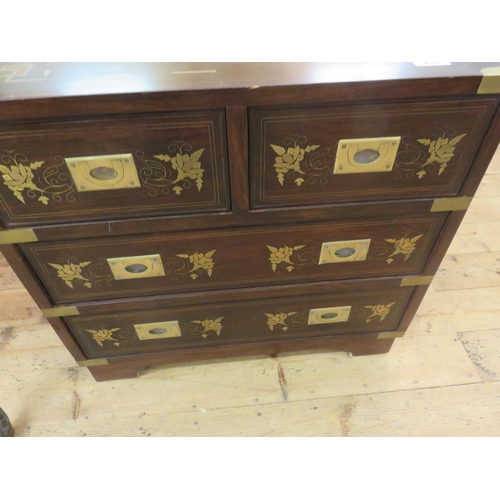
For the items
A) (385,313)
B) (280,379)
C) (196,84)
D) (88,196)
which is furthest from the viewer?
(280,379)

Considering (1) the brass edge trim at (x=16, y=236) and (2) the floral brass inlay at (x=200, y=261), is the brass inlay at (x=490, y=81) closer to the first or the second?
(2) the floral brass inlay at (x=200, y=261)

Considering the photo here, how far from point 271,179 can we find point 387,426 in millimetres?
778

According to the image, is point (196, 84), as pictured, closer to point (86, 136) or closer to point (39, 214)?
point (86, 136)

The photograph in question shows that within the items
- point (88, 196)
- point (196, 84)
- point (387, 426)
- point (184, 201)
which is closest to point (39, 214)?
point (88, 196)

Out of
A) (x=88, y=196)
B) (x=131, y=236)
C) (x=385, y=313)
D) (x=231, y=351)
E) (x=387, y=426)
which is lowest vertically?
(x=387, y=426)

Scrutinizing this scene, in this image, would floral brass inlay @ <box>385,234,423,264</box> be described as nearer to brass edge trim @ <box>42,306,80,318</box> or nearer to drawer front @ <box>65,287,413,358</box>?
drawer front @ <box>65,287,413,358</box>

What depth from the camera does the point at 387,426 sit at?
1.08 meters

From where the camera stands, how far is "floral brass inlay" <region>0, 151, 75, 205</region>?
66cm

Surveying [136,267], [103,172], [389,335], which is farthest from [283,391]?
[103,172]

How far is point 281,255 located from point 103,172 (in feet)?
1.34

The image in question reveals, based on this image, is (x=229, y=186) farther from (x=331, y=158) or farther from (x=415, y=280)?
(x=415, y=280)

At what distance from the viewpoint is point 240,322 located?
1058mm

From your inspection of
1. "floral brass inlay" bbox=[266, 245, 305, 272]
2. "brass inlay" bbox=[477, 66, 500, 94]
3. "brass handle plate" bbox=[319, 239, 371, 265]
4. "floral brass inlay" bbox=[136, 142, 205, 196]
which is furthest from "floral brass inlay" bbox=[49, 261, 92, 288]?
"brass inlay" bbox=[477, 66, 500, 94]

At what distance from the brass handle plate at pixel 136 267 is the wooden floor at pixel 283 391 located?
1.51 feet
